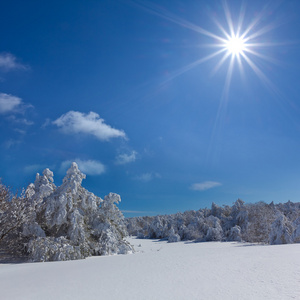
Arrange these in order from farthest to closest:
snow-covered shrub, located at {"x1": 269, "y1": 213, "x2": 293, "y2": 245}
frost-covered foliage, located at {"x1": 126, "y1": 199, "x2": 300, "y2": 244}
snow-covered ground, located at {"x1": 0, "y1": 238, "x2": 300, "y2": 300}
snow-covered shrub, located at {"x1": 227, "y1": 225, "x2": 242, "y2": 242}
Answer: snow-covered shrub, located at {"x1": 227, "y1": 225, "x2": 242, "y2": 242} → frost-covered foliage, located at {"x1": 126, "y1": 199, "x2": 300, "y2": 244} → snow-covered shrub, located at {"x1": 269, "y1": 213, "x2": 293, "y2": 245} → snow-covered ground, located at {"x1": 0, "y1": 238, "x2": 300, "y2": 300}

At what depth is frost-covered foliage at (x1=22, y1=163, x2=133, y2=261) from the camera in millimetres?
14352

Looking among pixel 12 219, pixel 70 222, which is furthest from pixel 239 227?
pixel 12 219

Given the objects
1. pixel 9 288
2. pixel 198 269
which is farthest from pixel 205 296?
pixel 9 288

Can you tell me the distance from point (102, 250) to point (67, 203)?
4.16m

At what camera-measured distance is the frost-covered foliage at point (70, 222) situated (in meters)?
14.4

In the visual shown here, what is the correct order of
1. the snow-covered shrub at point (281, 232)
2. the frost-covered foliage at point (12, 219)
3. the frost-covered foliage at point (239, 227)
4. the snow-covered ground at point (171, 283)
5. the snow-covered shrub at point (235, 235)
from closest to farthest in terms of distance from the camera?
1. the snow-covered ground at point (171, 283)
2. the frost-covered foliage at point (12, 219)
3. the snow-covered shrub at point (281, 232)
4. the frost-covered foliage at point (239, 227)
5. the snow-covered shrub at point (235, 235)

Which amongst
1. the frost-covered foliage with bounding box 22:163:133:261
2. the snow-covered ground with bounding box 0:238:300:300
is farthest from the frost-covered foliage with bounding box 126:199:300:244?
the frost-covered foliage with bounding box 22:163:133:261

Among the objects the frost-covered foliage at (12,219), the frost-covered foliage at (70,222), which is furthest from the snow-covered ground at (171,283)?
the frost-covered foliage at (12,219)

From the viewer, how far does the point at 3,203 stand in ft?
45.4

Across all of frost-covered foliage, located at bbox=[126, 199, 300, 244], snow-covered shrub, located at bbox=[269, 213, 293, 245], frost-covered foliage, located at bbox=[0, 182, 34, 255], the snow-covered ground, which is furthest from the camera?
frost-covered foliage, located at bbox=[126, 199, 300, 244]

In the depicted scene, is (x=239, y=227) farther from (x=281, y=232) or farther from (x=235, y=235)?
(x=281, y=232)

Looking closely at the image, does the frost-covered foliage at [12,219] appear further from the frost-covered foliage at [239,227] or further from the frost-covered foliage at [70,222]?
the frost-covered foliage at [239,227]

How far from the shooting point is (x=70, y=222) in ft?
53.6

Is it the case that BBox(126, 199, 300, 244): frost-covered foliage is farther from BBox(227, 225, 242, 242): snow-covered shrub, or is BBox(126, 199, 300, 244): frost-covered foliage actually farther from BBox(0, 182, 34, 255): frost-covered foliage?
BBox(0, 182, 34, 255): frost-covered foliage
